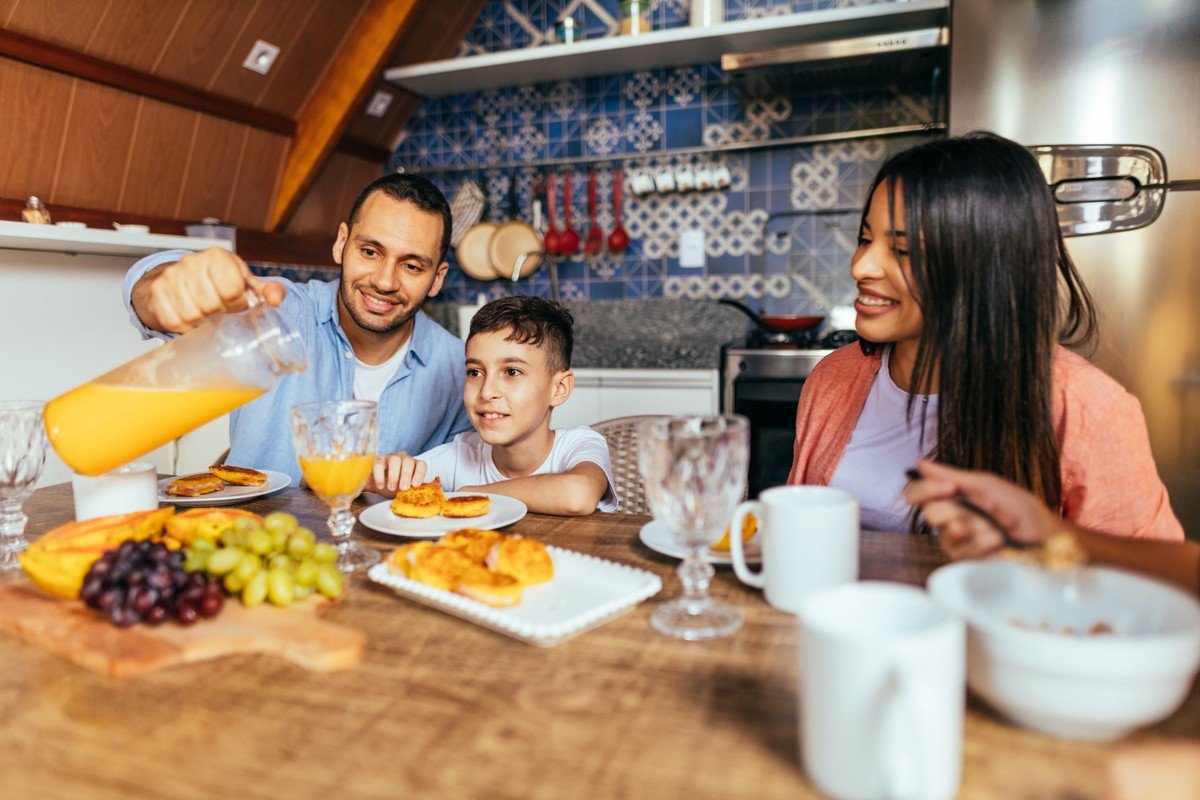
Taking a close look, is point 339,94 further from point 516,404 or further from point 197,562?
point 197,562

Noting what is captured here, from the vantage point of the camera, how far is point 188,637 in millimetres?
766

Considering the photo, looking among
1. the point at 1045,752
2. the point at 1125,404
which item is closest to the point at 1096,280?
the point at 1125,404

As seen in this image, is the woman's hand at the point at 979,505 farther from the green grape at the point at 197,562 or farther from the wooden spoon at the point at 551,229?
the wooden spoon at the point at 551,229

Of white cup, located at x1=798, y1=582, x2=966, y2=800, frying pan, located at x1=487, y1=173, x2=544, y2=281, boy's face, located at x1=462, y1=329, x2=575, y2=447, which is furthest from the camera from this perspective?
frying pan, located at x1=487, y1=173, x2=544, y2=281

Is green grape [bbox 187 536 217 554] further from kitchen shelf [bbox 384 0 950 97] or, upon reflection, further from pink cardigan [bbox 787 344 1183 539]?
kitchen shelf [bbox 384 0 950 97]

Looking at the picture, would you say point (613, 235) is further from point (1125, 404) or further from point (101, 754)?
point (101, 754)

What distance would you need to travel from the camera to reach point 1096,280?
2.39 m

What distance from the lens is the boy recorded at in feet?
5.50

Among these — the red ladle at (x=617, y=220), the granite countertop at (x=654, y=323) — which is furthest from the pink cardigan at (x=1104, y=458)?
the red ladle at (x=617, y=220)

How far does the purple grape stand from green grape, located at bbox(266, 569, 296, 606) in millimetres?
73

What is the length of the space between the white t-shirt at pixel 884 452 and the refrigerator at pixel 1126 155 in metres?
1.34

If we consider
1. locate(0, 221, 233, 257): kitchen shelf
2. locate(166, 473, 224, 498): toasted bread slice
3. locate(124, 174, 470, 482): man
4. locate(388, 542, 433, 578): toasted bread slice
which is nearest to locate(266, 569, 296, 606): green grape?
locate(388, 542, 433, 578): toasted bread slice

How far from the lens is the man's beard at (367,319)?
6.26ft

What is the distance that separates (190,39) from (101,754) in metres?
2.80
